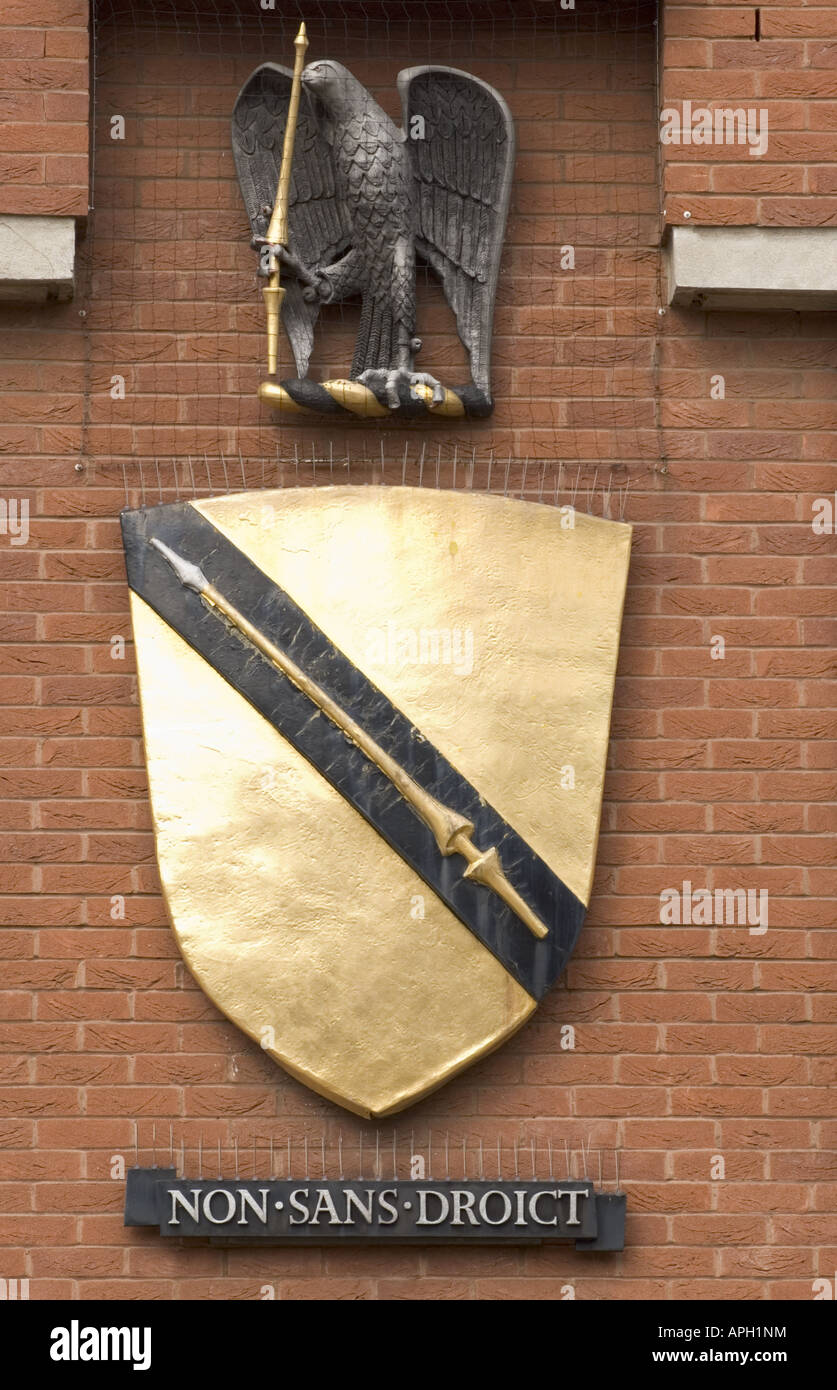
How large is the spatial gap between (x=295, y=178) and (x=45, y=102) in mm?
615

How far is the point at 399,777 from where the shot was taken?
4.58 metres

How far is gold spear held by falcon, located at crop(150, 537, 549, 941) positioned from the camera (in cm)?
456

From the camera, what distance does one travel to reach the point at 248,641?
4.64 meters

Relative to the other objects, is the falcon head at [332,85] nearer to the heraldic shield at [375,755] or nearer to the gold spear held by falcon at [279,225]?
the gold spear held by falcon at [279,225]

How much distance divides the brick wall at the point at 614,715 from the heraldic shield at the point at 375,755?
128mm

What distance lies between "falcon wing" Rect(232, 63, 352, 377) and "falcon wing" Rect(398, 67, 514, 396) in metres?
0.21

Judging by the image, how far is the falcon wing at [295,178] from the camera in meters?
4.89

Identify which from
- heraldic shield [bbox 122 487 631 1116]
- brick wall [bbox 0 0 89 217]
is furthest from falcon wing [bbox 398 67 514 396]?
brick wall [bbox 0 0 89 217]
